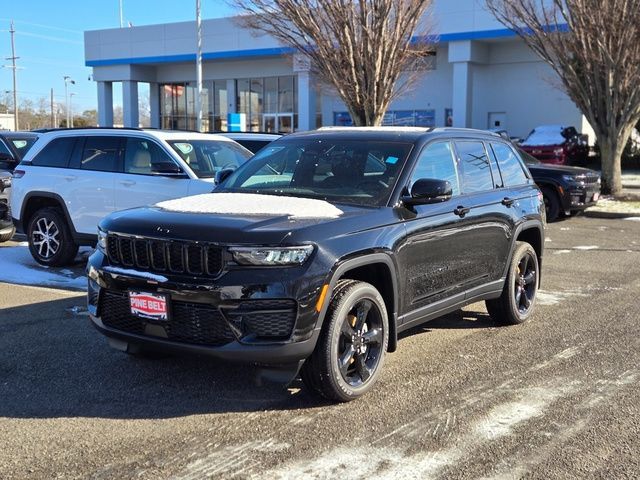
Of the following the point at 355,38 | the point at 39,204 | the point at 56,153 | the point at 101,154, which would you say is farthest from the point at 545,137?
the point at 39,204

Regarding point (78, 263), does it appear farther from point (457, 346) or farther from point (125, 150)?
point (457, 346)

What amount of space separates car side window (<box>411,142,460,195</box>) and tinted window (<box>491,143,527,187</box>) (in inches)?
36.5

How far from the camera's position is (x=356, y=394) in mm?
4566

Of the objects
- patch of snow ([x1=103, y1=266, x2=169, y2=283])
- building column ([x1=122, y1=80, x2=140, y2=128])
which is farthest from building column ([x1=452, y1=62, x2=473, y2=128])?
patch of snow ([x1=103, y1=266, x2=169, y2=283])

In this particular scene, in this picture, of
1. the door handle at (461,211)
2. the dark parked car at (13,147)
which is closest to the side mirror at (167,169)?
the door handle at (461,211)

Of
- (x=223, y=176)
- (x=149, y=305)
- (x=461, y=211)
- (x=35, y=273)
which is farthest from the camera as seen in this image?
(x=35, y=273)

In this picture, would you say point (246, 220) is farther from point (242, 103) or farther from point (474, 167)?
point (242, 103)

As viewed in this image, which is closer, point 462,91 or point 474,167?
point 474,167

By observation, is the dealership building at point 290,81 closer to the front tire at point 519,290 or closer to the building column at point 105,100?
the building column at point 105,100

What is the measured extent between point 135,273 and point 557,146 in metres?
24.3

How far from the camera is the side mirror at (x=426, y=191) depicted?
16.1ft

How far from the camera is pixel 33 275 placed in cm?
870

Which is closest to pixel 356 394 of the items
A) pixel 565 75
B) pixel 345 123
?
pixel 565 75

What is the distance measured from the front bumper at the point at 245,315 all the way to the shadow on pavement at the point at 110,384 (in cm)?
23
